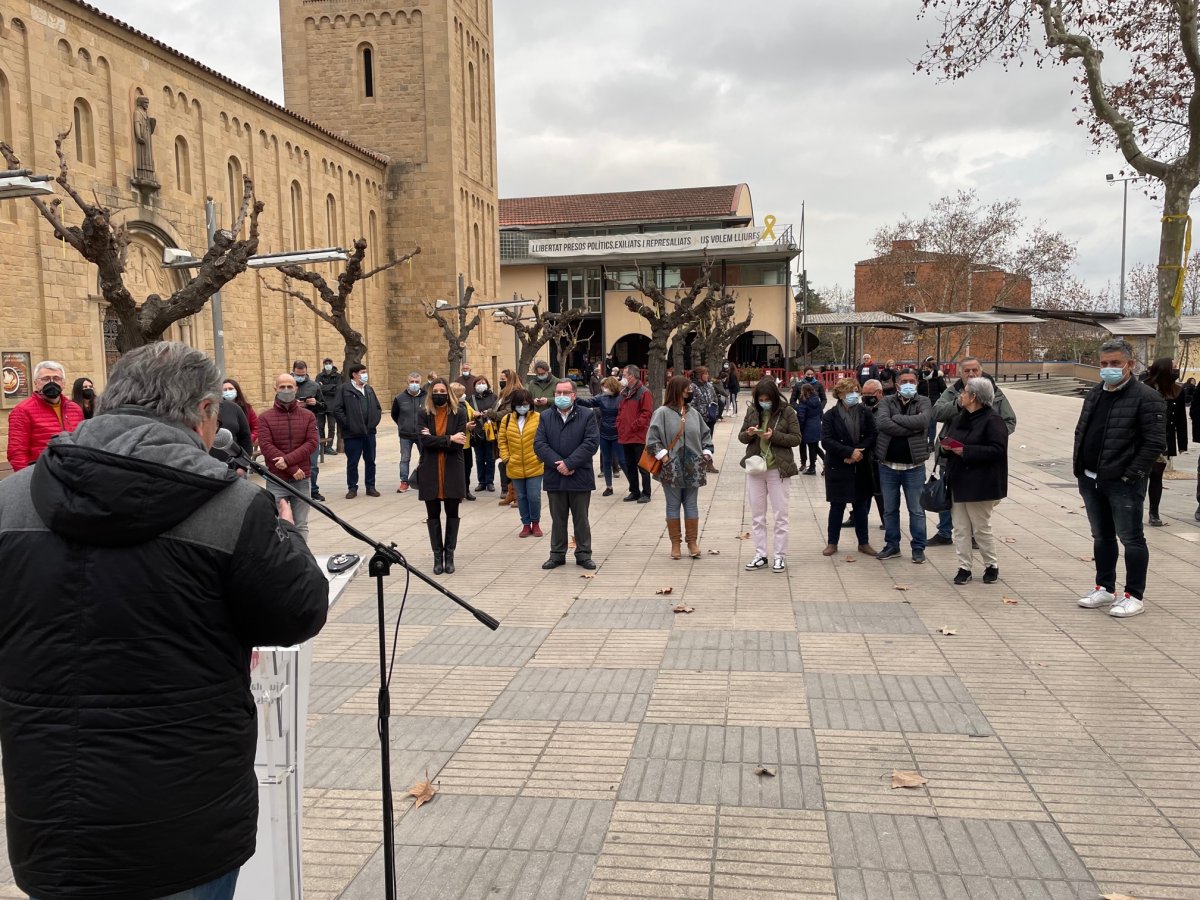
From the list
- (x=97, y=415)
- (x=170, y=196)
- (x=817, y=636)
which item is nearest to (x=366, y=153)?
(x=170, y=196)

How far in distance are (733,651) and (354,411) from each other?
933cm

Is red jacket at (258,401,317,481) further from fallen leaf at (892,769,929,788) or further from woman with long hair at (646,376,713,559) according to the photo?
fallen leaf at (892,769,929,788)

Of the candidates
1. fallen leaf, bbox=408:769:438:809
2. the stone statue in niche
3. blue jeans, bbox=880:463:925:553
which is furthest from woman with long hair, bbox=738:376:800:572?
the stone statue in niche

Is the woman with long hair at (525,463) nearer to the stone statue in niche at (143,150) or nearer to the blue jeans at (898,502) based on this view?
the blue jeans at (898,502)

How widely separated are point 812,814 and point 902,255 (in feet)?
193

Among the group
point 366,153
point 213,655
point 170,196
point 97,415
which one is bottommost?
point 213,655

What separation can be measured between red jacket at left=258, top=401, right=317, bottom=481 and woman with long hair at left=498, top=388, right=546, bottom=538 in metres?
2.17

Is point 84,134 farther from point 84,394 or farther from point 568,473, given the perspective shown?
point 568,473

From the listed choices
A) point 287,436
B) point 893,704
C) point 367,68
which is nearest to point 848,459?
point 893,704

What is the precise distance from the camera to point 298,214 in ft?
109

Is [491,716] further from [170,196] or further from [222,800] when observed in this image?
[170,196]

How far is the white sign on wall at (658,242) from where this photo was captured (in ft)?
170

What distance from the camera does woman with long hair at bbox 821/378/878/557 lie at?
9.32 meters

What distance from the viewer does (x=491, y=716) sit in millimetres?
5094
